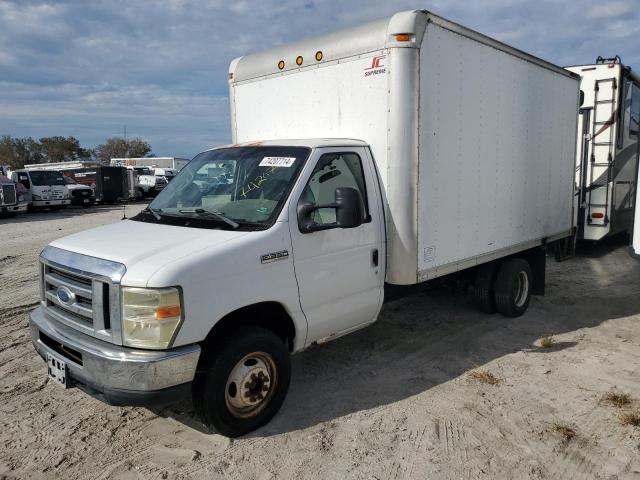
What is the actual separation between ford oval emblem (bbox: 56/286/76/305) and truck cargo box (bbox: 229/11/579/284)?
8.52 ft

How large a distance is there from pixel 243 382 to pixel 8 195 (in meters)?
19.1

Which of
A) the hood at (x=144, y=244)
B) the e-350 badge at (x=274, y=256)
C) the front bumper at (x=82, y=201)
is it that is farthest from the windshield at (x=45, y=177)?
the e-350 badge at (x=274, y=256)

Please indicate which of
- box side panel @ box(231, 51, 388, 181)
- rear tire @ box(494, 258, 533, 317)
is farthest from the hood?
Result: rear tire @ box(494, 258, 533, 317)

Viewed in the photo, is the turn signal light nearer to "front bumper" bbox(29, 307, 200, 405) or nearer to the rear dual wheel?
"front bumper" bbox(29, 307, 200, 405)

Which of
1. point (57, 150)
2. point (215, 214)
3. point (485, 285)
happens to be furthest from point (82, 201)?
point (57, 150)

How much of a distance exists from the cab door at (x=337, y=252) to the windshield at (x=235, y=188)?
17 centimetres

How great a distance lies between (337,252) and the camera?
427 centimetres

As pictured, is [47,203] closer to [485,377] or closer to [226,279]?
[226,279]

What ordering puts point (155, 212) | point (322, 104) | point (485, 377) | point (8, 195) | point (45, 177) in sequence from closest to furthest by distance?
1. point (155, 212)
2. point (485, 377)
3. point (322, 104)
4. point (8, 195)
5. point (45, 177)

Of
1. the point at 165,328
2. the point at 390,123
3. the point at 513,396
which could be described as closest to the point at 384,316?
the point at 513,396

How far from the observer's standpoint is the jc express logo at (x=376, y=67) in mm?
4488

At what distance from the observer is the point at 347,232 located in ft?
14.2

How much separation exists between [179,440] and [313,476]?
1.09 m

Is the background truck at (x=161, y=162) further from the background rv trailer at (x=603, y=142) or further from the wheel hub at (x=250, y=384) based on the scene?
the wheel hub at (x=250, y=384)
